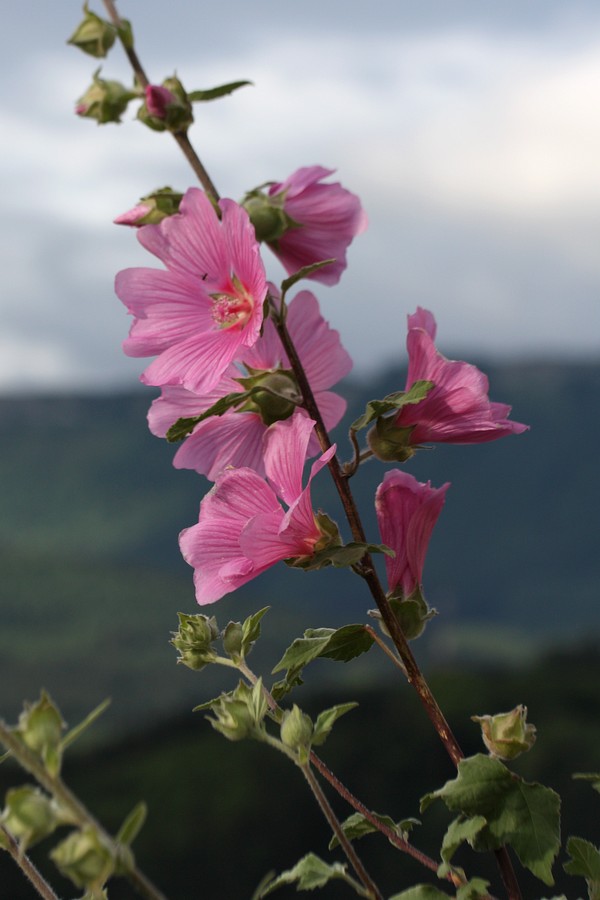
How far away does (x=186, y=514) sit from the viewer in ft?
609

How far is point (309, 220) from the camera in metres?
2.47

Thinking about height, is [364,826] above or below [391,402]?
below

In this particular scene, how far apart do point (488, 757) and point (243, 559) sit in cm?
60

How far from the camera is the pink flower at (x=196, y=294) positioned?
2236mm

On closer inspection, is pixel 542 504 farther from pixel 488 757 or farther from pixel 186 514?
pixel 488 757

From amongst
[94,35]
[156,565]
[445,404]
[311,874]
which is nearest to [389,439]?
[445,404]

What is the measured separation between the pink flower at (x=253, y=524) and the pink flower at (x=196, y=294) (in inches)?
7.7

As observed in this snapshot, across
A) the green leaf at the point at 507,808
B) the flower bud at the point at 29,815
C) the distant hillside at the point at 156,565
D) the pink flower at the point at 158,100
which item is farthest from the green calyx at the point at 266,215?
the distant hillside at the point at 156,565

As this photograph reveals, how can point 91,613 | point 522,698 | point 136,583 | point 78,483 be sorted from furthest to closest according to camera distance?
point 78,483 → point 136,583 → point 91,613 → point 522,698

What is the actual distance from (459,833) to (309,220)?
1.30 m

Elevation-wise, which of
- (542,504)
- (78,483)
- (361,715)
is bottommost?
(542,504)

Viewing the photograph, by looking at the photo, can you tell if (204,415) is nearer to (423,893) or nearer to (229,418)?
(229,418)

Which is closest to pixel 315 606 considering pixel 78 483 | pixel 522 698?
pixel 78 483

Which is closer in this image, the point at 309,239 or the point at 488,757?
the point at 488,757
